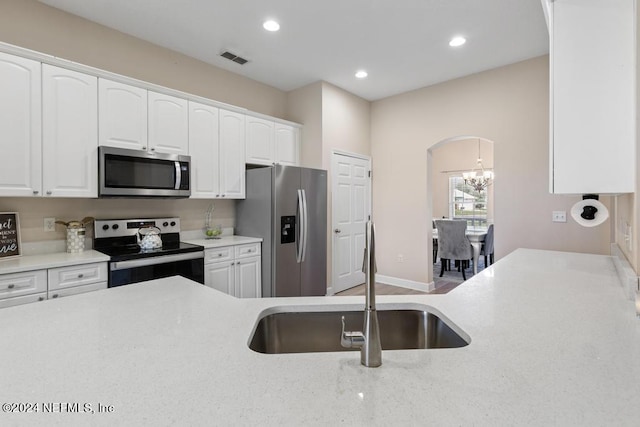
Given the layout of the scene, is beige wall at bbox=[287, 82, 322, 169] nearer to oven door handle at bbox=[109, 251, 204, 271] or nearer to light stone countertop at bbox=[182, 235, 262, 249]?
light stone countertop at bbox=[182, 235, 262, 249]

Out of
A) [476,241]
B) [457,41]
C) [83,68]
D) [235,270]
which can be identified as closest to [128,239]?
[235,270]

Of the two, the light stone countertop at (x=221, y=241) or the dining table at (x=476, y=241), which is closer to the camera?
the light stone countertop at (x=221, y=241)

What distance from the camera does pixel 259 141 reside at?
3.73 meters

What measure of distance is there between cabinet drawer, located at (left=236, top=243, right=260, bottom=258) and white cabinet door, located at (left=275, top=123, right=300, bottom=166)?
1177 mm

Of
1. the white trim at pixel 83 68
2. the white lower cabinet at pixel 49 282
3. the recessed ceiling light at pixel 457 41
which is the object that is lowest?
the white lower cabinet at pixel 49 282

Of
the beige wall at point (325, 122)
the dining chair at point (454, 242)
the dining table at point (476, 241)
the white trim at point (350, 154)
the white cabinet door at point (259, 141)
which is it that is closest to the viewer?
the white cabinet door at point (259, 141)

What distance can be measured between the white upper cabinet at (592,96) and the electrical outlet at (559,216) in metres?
2.26

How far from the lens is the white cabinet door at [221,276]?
2.97 meters

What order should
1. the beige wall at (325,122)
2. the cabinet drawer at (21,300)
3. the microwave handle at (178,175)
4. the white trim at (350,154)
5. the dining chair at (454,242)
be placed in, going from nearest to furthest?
the cabinet drawer at (21,300) → the microwave handle at (178,175) → the beige wall at (325,122) → the white trim at (350,154) → the dining chair at (454,242)

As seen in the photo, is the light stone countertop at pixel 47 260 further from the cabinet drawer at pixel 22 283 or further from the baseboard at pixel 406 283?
the baseboard at pixel 406 283

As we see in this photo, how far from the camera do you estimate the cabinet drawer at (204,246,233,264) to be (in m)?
2.97

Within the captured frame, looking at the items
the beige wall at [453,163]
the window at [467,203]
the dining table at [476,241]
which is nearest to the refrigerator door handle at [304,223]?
the dining table at [476,241]

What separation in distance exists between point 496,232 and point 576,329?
3.00 m

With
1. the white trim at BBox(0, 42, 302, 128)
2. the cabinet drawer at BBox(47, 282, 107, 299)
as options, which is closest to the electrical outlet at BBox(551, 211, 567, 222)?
the white trim at BBox(0, 42, 302, 128)
